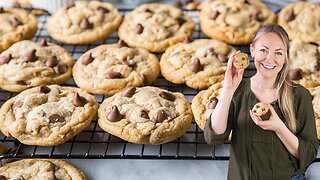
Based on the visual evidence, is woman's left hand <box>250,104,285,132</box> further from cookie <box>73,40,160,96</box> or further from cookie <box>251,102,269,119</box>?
cookie <box>73,40,160,96</box>

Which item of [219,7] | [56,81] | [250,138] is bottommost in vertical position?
[56,81]

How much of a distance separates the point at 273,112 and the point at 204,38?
5.03 ft

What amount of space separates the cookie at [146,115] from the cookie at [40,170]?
0.23 metres

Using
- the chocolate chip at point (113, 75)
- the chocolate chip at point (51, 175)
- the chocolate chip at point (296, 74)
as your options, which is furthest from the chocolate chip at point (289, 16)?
the chocolate chip at point (51, 175)

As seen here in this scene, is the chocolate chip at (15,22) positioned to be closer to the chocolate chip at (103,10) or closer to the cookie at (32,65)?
the cookie at (32,65)

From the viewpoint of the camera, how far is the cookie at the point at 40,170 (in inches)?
73.9

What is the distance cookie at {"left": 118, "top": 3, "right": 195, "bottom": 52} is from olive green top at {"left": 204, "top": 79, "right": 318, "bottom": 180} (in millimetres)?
1196

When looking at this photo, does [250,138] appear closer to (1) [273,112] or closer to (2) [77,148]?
(1) [273,112]

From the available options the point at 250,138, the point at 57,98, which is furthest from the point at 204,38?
the point at 250,138

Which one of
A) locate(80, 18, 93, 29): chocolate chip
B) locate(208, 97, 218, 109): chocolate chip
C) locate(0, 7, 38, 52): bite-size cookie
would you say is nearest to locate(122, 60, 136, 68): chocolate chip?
locate(80, 18, 93, 29): chocolate chip

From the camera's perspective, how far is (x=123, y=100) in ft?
6.81

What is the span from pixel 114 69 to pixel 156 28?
41cm

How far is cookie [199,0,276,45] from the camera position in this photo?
254 cm

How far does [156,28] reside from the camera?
2.55 meters
